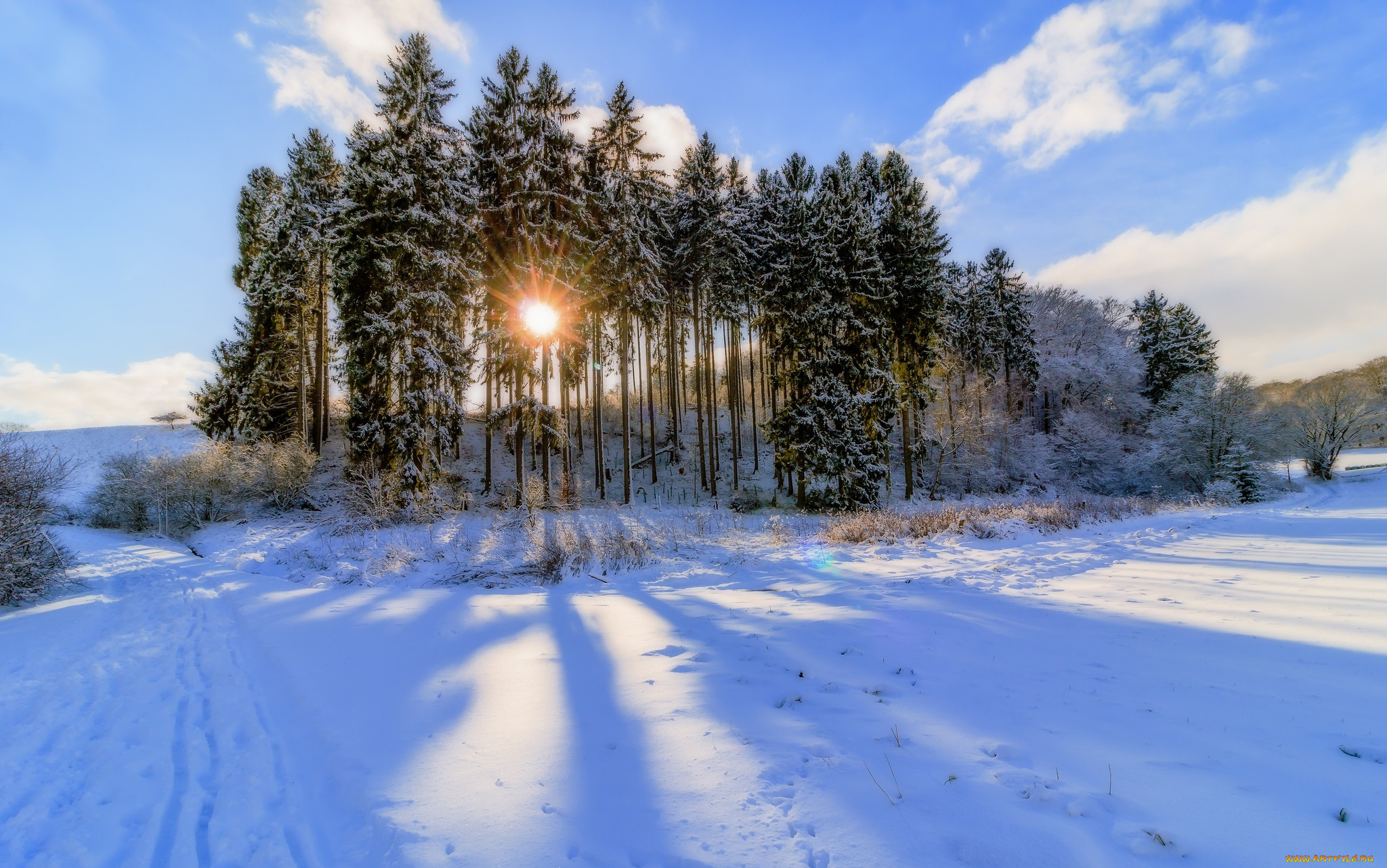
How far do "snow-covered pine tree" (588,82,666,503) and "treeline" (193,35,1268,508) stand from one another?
0.09 metres

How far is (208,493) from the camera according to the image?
65.7ft

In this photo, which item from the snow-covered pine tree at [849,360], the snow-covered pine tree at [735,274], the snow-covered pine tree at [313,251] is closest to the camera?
the snow-covered pine tree at [849,360]

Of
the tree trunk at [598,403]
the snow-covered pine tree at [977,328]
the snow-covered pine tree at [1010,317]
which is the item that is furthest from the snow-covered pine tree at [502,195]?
the snow-covered pine tree at [1010,317]

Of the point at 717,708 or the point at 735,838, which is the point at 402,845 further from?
the point at 717,708

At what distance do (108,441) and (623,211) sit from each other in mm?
39490

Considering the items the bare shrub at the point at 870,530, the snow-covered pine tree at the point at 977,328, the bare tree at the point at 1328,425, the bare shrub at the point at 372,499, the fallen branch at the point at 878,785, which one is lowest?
the bare shrub at the point at 870,530

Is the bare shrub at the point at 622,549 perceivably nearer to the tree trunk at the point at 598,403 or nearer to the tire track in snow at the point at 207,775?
the tire track in snow at the point at 207,775

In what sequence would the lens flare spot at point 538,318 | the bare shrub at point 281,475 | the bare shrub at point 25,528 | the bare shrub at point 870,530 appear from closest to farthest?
the bare shrub at point 25,528
the bare shrub at point 870,530
the lens flare spot at point 538,318
the bare shrub at point 281,475

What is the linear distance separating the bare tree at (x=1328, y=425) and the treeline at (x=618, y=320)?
6922mm

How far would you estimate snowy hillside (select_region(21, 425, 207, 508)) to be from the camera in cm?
2670

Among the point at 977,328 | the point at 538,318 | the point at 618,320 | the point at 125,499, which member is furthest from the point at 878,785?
the point at 977,328

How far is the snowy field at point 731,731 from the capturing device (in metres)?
2.28

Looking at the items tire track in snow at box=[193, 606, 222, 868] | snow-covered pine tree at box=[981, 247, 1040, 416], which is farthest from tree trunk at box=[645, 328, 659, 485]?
snow-covered pine tree at box=[981, 247, 1040, 416]

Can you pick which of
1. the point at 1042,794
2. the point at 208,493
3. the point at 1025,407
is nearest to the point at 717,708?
the point at 1042,794
